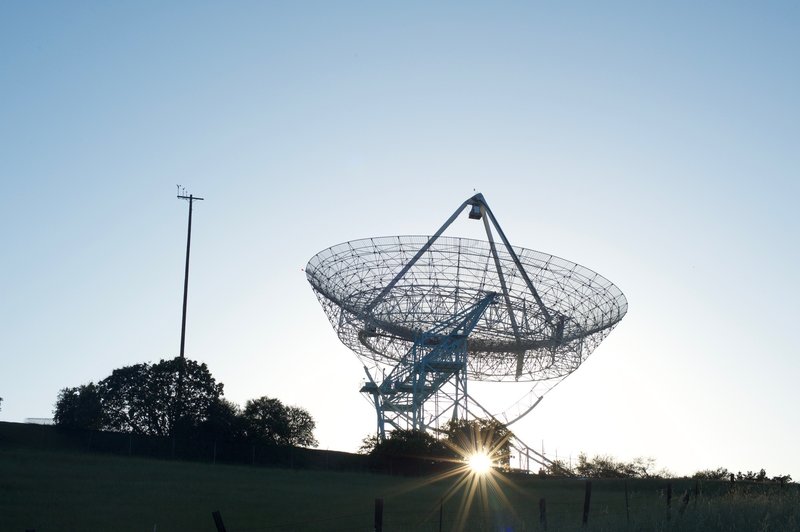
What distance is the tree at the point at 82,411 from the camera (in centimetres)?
7875

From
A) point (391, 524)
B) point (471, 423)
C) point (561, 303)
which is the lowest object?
point (391, 524)

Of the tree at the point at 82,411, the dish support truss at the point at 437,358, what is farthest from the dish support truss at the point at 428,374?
the tree at the point at 82,411

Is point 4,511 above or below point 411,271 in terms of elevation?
below

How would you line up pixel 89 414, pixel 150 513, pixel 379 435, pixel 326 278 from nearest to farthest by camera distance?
pixel 150 513, pixel 326 278, pixel 379 435, pixel 89 414

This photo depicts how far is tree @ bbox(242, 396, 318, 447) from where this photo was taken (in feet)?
248

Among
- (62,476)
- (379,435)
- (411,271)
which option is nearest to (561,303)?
(411,271)

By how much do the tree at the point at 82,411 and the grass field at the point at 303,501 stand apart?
21286mm

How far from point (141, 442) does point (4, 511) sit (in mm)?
29770

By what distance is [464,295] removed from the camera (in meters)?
64.5

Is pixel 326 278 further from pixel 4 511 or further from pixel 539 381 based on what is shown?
pixel 4 511

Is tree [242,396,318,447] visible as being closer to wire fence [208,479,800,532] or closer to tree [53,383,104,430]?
tree [53,383,104,430]

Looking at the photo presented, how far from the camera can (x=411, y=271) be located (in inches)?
2494

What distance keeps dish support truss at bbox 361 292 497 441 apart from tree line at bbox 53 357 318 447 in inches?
469

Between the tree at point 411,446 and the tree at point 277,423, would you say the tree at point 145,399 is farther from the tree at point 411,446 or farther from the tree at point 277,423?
the tree at point 411,446
